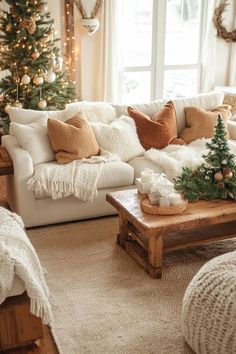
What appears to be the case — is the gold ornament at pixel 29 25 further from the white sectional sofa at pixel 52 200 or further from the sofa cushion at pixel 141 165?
the sofa cushion at pixel 141 165

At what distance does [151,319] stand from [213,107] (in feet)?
9.10

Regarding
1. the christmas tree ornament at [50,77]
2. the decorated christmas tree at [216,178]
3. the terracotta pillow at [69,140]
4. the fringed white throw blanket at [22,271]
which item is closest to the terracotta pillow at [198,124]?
the terracotta pillow at [69,140]

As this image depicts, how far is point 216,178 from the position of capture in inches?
125

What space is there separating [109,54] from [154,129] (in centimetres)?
216

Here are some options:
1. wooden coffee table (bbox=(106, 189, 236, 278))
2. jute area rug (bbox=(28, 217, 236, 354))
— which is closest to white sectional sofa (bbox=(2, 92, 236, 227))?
jute area rug (bbox=(28, 217, 236, 354))

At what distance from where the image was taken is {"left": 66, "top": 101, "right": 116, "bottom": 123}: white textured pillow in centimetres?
423

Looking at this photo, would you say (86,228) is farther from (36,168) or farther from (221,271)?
(221,271)

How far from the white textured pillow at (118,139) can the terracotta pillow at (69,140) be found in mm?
175

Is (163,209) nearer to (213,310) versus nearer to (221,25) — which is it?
(213,310)

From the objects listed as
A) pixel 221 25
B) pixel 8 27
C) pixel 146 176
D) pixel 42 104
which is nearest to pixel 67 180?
pixel 146 176

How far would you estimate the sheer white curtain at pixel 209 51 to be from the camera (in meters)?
6.51

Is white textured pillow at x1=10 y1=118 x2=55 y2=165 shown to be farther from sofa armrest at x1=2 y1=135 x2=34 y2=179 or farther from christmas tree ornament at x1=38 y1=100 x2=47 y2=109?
christmas tree ornament at x1=38 y1=100 x2=47 y2=109

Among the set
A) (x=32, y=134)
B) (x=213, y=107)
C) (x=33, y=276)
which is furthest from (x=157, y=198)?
(x=213, y=107)

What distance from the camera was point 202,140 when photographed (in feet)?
14.2
